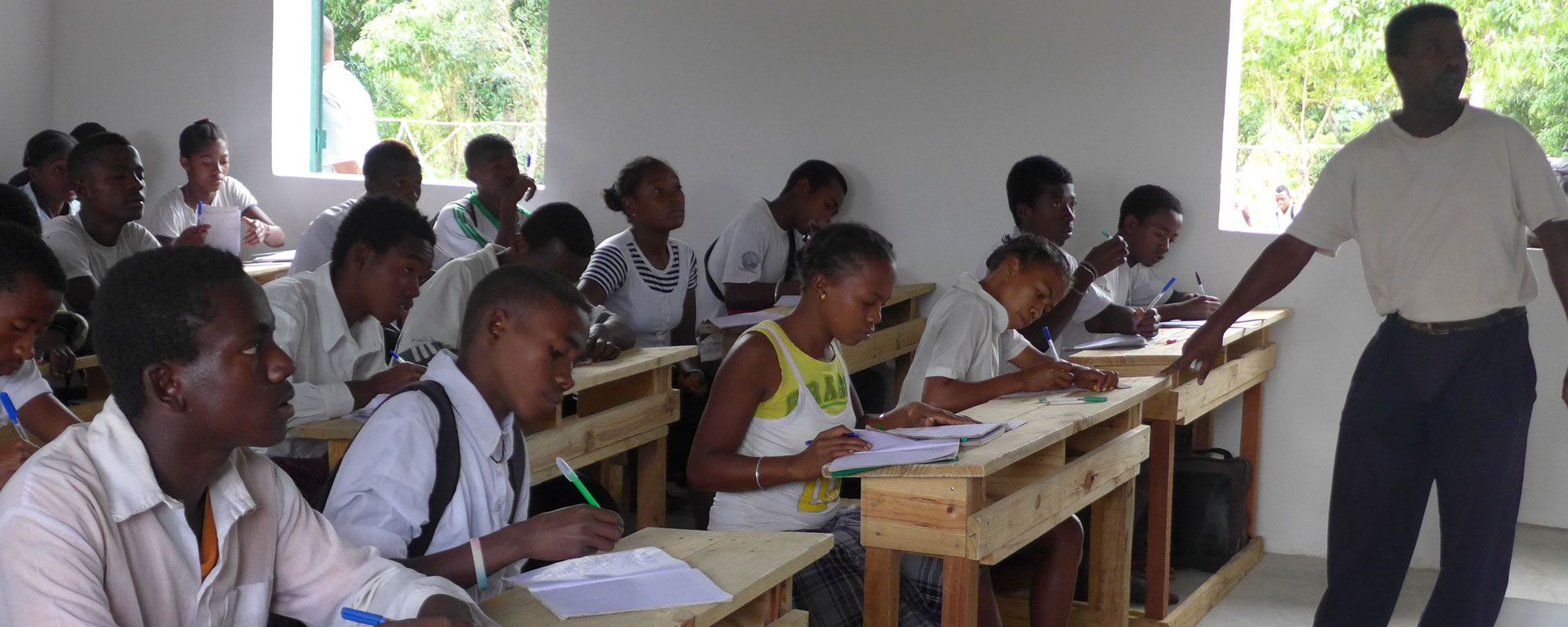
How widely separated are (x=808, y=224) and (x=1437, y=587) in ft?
8.27

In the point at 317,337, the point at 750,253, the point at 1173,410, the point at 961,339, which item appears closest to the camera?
→ the point at 317,337

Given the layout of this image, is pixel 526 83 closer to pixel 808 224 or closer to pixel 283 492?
pixel 808 224

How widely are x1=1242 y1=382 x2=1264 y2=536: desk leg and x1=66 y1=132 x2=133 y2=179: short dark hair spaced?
12.2 feet

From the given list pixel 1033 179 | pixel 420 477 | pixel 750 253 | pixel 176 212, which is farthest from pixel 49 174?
pixel 420 477

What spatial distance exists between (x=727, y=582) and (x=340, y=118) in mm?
5081

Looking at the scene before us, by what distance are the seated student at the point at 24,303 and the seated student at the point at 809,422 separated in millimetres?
1107

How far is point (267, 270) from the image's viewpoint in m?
4.98

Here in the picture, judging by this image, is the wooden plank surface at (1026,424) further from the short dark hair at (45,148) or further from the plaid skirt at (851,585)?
the short dark hair at (45,148)

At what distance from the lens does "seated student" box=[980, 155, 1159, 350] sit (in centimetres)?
370

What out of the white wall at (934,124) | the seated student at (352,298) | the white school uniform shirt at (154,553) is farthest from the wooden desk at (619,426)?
the white wall at (934,124)

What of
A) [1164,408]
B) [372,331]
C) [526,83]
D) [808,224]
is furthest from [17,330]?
[526,83]

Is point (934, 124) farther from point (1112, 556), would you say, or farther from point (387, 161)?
point (1112, 556)

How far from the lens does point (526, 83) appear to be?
31.4ft

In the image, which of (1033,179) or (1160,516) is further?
(1033,179)
